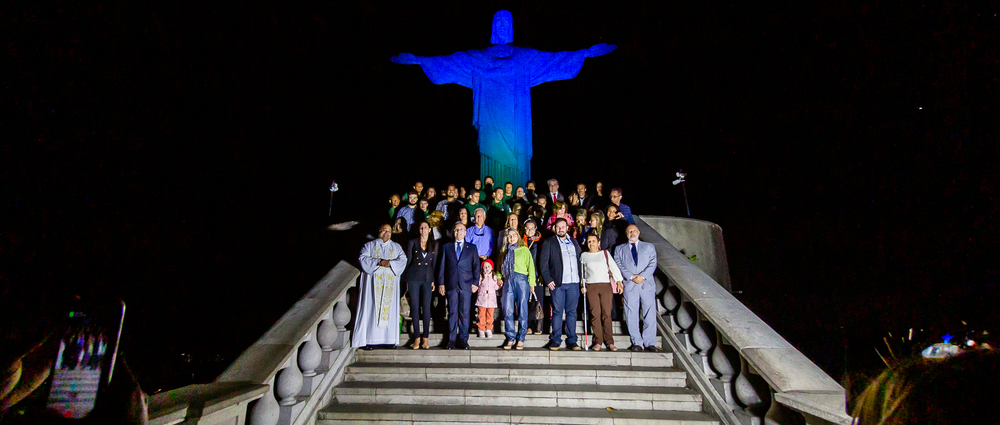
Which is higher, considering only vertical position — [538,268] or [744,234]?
[744,234]

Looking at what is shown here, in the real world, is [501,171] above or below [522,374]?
above

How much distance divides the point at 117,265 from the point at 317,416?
2521cm

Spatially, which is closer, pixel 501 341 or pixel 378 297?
pixel 378 297

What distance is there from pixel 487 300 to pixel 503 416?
5.83 ft

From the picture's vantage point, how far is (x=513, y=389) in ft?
14.2

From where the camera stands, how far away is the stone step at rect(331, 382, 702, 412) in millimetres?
4129

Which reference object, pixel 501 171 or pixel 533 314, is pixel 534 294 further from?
pixel 501 171

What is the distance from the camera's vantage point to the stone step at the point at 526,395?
4.13 m

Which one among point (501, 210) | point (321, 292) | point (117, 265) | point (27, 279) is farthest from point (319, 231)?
point (27, 279)

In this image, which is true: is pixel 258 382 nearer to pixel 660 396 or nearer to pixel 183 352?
pixel 660 396

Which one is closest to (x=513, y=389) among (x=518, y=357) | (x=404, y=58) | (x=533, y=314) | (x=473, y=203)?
(x=518, y=357)

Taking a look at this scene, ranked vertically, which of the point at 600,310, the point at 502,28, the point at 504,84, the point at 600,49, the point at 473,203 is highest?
the point at 502,28

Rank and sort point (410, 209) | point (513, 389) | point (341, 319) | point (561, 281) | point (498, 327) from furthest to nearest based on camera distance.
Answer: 1. point (410, 209)
2. point (498, 327)
3. point (561, 281)
4. point (341, 319)
5. point (513, 389)

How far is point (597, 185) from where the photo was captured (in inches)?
337
